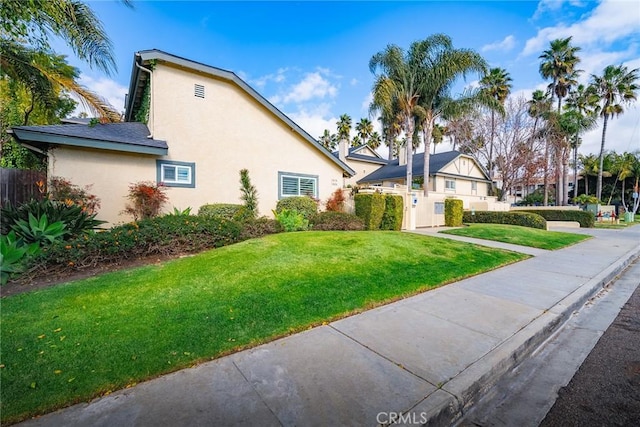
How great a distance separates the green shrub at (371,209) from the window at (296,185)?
7.65ft

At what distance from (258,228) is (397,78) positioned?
13897 millimetres

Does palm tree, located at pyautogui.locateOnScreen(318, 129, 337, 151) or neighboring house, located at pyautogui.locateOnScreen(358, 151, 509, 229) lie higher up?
palm tree, located at pyautogui.locateOnScreen(318, 129, 337, 151)

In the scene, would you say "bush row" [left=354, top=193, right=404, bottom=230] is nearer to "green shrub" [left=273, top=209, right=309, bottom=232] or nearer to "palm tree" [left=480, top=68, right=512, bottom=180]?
"green shrub" [left=273, top=209, right=309, bottom=232]

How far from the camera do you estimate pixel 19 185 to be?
820cm

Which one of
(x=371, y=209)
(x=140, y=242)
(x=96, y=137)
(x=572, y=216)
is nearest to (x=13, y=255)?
(x=140, y=242)

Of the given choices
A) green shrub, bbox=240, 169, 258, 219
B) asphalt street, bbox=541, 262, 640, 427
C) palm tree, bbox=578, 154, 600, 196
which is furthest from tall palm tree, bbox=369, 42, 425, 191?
palm tree, bbox=578, 154, 600, 196

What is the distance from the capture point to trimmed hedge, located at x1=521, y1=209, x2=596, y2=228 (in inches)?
837

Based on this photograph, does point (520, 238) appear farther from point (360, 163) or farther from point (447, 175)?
point (360, 163)

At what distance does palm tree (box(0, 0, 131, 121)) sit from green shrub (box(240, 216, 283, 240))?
6241 millimetres

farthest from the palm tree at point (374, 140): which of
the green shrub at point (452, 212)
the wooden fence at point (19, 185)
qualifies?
the wooden fence at point (19, 185)

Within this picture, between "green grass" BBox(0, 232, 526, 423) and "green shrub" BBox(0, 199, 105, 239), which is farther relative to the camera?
"green shrub" BBox(0, 199, 105, 239)

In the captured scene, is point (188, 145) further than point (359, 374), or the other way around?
point (188, 145)

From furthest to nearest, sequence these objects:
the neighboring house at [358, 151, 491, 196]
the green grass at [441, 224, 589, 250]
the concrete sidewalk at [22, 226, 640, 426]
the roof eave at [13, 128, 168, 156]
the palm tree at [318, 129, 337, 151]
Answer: the palm tree at [318, 129, 337, 151] < the neighboring house at [358, 151, 491, 196] < the green grass at [441, 224, 589, 250] < the roof eave at [13, 128, 168, 156] < the concrete sidewalk at [22, 226, 640, 426]

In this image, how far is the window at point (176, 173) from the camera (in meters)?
9.56
